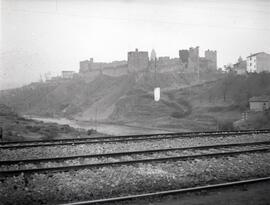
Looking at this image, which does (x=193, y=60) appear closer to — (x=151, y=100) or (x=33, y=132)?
(x=151, y=100)

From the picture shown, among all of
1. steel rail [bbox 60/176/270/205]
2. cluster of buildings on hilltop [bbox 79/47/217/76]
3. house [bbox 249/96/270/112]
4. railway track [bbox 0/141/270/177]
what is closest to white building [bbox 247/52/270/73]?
cluster of buildings on hilltop [bbox 79/47/217/76]

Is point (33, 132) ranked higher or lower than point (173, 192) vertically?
higher

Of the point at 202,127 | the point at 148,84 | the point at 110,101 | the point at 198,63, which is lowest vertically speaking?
the point at 202,127

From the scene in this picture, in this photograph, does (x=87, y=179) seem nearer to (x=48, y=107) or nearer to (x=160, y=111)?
(x=160, y=111)

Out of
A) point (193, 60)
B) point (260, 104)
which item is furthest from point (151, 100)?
point (193, 60)

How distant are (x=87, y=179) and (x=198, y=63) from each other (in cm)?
8313

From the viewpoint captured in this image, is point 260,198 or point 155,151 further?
point 155,151

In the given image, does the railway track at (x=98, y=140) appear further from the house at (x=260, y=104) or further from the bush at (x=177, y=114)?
the bush at (x=177, y=114)

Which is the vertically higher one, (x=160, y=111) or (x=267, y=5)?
(x=267, y=5)

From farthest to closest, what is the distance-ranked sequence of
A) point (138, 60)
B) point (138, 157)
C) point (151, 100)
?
point (138, 60) → point (151, 100) → point (138, 157)

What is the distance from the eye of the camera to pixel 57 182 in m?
8.38

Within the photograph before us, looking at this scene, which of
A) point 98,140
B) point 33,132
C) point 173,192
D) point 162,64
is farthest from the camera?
point 162,64

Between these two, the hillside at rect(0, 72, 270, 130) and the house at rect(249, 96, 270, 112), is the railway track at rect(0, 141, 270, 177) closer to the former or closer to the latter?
the hillside at rect(0, 72, 270, 130)

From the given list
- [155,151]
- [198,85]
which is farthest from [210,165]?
[198,85]
